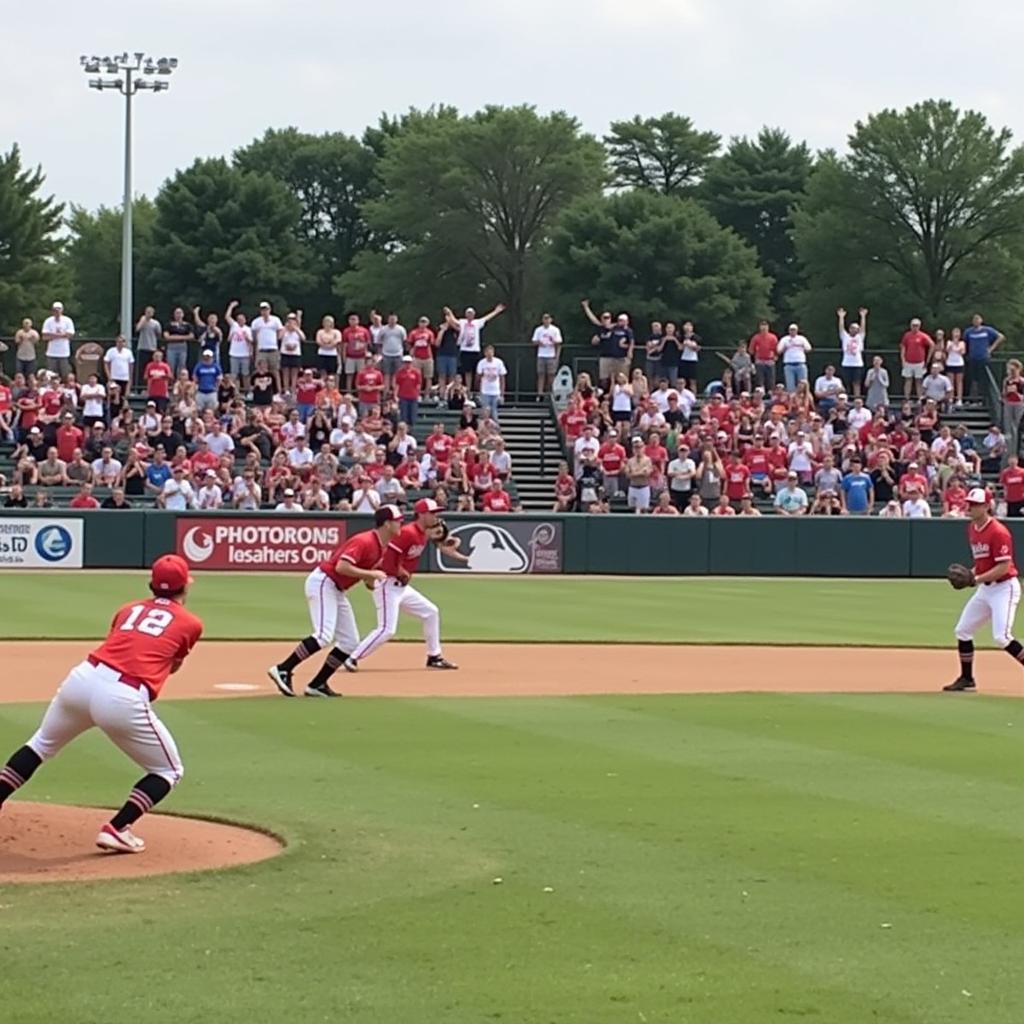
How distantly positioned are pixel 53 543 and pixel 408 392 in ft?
28.3

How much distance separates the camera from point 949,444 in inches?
1517

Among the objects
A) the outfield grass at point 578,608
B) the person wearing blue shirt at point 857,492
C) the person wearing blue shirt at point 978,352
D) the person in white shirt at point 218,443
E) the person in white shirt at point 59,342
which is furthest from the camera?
the person wearing blue shirt at point 978,352

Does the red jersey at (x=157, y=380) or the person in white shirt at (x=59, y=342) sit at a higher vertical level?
the person in white shirt at (x=59, y=342)

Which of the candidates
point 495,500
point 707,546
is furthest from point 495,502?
point 707,546

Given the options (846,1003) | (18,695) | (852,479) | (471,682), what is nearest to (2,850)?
(846,1003)

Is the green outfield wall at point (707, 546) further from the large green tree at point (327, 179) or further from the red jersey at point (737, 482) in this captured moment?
the large green tree at point (327, 179)

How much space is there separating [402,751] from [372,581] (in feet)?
12.7

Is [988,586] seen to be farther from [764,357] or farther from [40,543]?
[764,357]

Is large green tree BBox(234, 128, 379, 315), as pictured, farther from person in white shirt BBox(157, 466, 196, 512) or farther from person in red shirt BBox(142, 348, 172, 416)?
person in white shirt BBox(157, 466, 196, 512)

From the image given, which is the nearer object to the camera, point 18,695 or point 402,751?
point 402,751

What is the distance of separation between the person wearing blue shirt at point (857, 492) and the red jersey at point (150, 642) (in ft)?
93.5

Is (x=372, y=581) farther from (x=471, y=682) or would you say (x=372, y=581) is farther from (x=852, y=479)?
(x=852, y=479)

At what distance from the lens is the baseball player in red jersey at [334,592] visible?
Answer: 17.0 meters

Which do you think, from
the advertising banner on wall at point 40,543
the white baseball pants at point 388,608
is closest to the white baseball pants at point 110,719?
the white baseball pants at point 388,608
